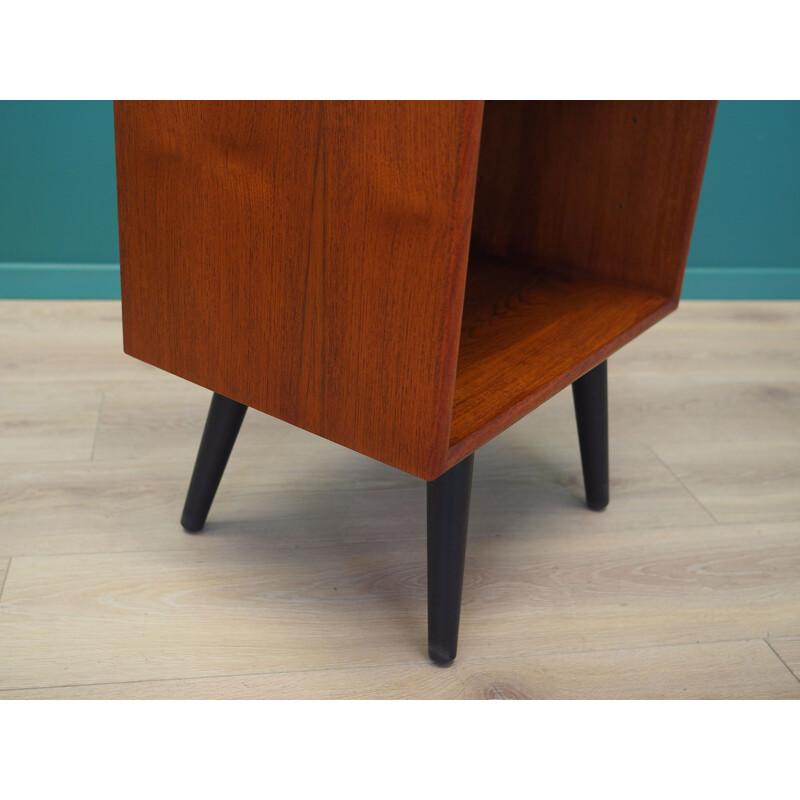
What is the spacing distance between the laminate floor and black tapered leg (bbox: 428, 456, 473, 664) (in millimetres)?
33

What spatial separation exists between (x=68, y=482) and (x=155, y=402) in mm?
229

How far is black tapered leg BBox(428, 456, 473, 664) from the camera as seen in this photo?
2.57 feet

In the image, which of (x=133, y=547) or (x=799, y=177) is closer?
(x=133, y=547)

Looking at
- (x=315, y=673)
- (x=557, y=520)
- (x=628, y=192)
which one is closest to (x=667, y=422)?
(x=557, y=520)

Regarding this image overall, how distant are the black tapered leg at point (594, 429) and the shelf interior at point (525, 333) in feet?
0.34

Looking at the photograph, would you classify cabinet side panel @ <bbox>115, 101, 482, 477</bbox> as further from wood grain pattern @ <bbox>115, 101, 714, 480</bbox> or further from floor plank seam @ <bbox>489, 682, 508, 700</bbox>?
floor plank seam @ <bbox>489, 682, 508, 700</bbox>

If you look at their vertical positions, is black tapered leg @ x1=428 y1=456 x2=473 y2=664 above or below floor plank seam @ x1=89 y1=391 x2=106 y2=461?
above

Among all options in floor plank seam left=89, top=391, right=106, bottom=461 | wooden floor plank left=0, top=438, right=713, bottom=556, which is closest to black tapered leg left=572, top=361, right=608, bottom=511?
wooden floor plank left=0, top=438, right=713, bottom=556

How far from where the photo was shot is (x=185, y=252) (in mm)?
720

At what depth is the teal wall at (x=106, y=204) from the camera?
1.55 m

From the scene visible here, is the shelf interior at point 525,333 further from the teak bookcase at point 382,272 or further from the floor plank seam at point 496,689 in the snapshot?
the floor plank seam at point 496,689

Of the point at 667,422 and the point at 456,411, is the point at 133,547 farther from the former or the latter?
the point at 667,422

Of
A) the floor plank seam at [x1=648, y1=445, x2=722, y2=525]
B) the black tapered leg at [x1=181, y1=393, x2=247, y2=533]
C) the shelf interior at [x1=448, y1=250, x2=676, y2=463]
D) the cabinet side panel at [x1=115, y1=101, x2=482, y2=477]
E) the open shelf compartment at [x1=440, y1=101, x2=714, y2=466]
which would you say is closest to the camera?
the cabinet side panel at [x1=115, y1=101, x2=482, y2=477]

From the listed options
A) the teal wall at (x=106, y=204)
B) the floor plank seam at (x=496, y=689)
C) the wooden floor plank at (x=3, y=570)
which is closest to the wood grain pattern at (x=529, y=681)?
the floor plank seam at (x=496, y=689)
